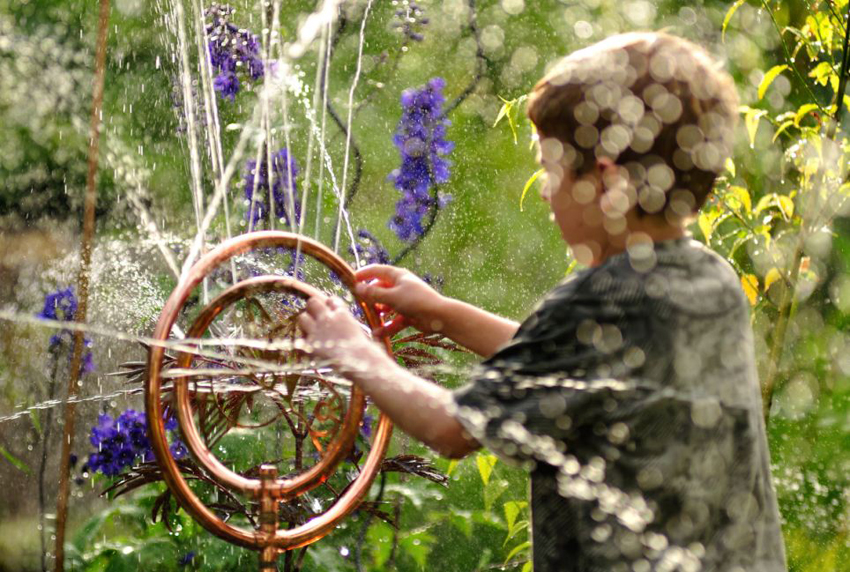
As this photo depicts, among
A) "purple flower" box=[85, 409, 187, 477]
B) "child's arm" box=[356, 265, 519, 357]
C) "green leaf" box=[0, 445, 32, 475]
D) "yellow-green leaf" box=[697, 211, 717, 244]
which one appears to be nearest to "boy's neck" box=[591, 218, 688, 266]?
"child's arm" box=[356, 265, 519, 357]

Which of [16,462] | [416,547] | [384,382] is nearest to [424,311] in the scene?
[384,382]

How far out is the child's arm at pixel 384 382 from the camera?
82 cm

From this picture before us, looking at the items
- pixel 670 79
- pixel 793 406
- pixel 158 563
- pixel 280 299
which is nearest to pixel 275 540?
pixel 670 79

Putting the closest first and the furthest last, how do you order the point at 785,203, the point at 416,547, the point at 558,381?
the point at 558,381 → the point at 785,203 → the point at 416,547

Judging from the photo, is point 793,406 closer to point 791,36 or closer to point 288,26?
point 791,36

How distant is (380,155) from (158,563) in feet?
3.68

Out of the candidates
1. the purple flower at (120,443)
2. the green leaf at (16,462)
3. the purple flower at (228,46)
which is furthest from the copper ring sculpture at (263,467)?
the green leaf at (16,462)

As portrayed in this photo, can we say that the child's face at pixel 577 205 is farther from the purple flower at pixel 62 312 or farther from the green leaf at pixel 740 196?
the purple flower at pixel 62 312

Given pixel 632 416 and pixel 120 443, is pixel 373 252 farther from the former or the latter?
pixel 632 416

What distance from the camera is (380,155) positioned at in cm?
245

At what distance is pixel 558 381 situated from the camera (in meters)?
0.81

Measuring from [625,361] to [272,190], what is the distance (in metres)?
0.90

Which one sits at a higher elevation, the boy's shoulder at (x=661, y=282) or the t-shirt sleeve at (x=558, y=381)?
the boy's shoulder at (x=661, y=282)

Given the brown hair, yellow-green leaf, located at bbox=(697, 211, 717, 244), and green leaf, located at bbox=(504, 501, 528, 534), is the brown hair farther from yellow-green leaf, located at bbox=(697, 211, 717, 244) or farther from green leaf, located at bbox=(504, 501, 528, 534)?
green leaf, located at bbox=(504, 501, 528, 534)
